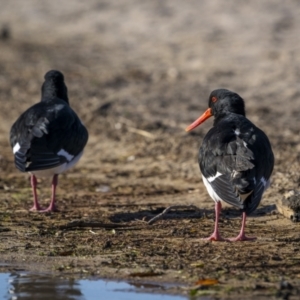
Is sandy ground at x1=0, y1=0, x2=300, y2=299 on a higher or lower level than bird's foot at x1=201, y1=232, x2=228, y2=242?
higher

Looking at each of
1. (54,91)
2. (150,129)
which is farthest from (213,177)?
(150,129)

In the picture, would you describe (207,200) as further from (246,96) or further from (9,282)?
(246,96)

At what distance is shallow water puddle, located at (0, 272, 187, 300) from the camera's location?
6.05 meters

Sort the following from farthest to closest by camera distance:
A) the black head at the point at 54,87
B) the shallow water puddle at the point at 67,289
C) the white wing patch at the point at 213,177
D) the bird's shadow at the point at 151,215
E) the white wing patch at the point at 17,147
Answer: the black head at the point at 54,87
the white wing patch at the point at 17,147
the bird's shadow at the point at 151,215
the white wing patch at the point at 213,177
the shallow water puddle at the point at 67,289

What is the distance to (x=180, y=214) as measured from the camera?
28.1 feet

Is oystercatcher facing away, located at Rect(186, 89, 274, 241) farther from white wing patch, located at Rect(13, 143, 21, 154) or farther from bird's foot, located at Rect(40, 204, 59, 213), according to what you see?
white wing patch, located at Rect(13, 143, 21, 154)

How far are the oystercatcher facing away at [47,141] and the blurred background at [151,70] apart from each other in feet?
3.56

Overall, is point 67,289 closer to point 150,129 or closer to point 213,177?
point 213,177

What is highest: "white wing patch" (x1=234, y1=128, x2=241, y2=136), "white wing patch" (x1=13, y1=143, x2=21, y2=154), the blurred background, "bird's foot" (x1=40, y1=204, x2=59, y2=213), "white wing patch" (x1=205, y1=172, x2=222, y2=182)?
the blurred background

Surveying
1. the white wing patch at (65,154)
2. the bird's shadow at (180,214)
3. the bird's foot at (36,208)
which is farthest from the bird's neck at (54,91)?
the bird's shadow at (180,214)

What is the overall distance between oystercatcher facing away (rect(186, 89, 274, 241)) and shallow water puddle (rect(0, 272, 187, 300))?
4.16 feet

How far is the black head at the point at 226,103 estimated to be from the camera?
8555mm

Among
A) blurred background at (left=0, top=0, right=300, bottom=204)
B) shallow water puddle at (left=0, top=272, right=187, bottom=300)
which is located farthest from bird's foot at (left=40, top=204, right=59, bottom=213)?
shallow water puddle at (left=0, top=272, right=187, bottom=300)

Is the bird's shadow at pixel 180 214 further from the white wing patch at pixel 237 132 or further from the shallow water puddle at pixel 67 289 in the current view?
the shallow water puddle at pixel 67 289
